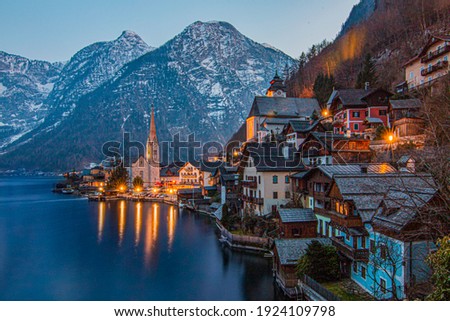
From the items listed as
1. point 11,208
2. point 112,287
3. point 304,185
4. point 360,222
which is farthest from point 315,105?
point 11,208

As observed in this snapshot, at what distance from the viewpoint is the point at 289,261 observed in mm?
19625

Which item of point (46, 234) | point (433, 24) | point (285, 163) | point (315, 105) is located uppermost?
point (433, 24)

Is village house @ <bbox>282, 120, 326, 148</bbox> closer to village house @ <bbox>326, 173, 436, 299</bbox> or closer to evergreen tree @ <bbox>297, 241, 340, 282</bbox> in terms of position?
village house @ <bbox>326, 173, 436, 299</bbox>

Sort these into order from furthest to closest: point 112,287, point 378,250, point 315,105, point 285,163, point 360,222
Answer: point 315,105
point 285,163
point 112,287
point 360,222
point 378,250

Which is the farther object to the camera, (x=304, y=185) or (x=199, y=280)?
(x=304, y=185)

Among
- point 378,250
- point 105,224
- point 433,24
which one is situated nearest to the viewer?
point 378,250

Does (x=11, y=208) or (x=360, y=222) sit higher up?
(x=360, y=222)

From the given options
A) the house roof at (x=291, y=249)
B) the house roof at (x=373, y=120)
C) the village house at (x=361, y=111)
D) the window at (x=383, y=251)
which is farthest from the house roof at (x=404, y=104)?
the window at (x=383, y=251)

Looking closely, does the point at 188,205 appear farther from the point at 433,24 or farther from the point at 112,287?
the point at 433,24

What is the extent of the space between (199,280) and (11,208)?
65.8 m

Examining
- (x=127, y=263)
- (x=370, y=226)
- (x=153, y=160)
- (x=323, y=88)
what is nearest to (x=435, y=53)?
(x=323, y=88)

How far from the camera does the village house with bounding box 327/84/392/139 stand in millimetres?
41906

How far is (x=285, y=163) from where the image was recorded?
112 feet

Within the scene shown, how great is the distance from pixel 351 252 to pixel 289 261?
13.2 ft
